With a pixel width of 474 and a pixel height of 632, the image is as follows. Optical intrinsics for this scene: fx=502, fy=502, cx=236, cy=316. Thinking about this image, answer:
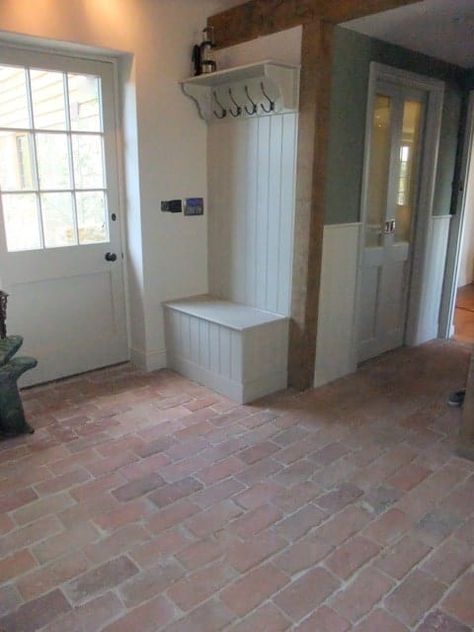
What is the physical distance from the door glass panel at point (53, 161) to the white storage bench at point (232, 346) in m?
1.09

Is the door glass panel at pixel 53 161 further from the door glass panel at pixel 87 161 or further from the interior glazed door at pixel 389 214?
the interior glazed door at pixel 389 214

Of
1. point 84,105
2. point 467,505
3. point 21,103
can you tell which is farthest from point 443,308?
point 21,103

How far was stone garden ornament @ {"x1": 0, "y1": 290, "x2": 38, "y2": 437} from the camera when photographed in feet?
8.79

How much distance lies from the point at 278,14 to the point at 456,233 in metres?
2.40

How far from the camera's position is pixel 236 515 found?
214cm

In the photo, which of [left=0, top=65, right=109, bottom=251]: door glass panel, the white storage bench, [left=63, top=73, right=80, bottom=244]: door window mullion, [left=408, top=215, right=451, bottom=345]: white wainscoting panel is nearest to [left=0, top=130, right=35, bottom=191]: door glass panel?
[left=0, top=65, right=109, bottom=251]: door glass panel

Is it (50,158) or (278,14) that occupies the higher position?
(278,14)

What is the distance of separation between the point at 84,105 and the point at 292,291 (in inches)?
71.2

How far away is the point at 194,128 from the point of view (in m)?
3.55

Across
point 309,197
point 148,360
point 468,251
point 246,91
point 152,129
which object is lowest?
point 148,360

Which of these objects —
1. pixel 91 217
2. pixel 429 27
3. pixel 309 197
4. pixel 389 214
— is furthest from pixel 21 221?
pixel 429 27

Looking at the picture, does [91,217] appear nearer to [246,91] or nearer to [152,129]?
[152,129]

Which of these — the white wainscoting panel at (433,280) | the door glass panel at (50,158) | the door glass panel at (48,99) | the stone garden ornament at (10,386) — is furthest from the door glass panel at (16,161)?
the white wainscoting panel at (433,280)

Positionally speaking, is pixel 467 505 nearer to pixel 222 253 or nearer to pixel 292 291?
pixel 292 291
